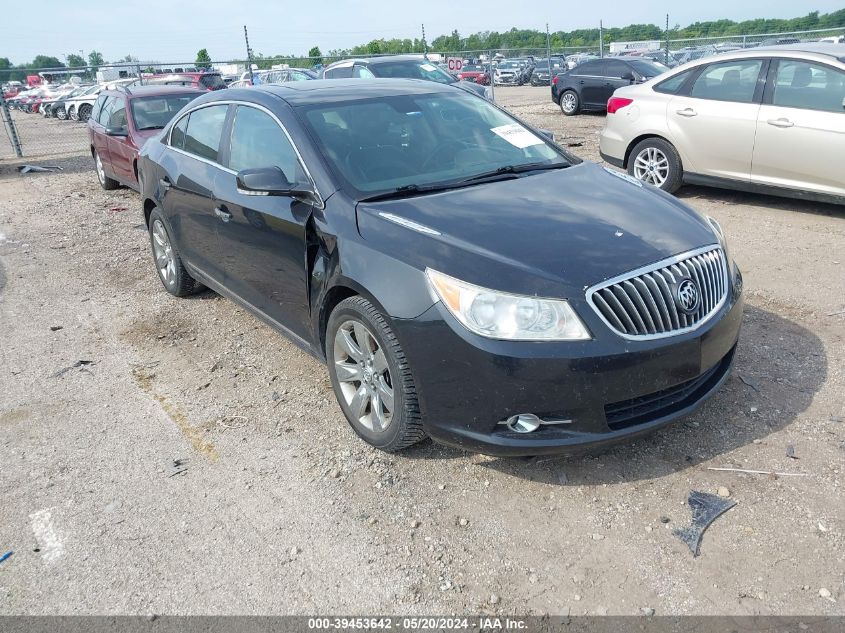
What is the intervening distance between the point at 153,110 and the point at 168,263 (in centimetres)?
490

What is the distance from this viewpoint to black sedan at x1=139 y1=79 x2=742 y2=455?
2.84 m

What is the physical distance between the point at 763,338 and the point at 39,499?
4.24 m

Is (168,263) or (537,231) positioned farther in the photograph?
(168,263)

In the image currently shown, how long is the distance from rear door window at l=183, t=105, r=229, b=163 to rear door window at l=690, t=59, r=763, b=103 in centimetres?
539

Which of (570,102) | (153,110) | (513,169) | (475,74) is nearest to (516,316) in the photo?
(513,169)

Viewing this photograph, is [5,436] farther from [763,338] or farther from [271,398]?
[763,338]

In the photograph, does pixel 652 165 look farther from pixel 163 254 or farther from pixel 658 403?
pixel 658 403

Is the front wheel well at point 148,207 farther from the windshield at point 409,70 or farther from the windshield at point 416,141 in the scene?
the windshield at point 409,70

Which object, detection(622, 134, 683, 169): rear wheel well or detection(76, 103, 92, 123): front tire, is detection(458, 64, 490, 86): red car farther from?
detection(622, 134, 683, 169): rear wheel well

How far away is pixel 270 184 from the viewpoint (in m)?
3.61

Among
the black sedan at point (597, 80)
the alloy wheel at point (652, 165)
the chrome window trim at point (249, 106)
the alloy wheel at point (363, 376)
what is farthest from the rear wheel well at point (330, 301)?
the black sedan at point (597, 80)

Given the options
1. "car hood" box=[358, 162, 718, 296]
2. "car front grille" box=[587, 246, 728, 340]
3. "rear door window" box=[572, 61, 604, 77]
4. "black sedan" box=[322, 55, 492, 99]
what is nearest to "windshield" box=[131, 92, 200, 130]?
"black sedan" box=[322, 55, 492, 99]

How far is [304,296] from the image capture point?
3.80 m

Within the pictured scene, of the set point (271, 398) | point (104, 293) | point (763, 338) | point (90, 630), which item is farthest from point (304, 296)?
point (104, 293)
